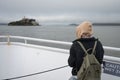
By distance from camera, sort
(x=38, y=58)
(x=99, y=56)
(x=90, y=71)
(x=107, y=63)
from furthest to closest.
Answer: (x=38, y=58)
(x=107, y=63)
(x=99, y=56)
(x=90, y=71)

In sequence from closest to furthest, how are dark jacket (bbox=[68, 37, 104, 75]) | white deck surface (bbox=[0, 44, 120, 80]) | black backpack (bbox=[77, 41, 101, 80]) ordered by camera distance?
black backpack (bbox=[77, 41, 101, 80]), dark jacket (bbox=[68, 37, 104, 75]), white deck surface (bbox=[0, 44, 120, 80])

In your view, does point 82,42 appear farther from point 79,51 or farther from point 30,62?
point 30,62

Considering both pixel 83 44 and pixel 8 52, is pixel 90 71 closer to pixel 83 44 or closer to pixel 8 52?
pixel 83 44

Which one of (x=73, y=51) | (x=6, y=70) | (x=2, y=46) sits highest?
(x=73, y=51)

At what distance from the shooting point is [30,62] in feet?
20.1

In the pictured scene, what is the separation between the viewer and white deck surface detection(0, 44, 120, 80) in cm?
534

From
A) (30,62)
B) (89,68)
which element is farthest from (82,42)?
(30,62)

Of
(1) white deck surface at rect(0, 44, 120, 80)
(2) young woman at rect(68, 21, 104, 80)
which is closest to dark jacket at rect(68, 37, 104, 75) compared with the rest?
(2) young woman at rect(68, 21, 104, 80)

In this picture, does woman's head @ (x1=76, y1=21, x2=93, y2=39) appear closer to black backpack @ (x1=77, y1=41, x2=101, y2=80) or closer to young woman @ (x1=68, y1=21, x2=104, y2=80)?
young woman @ (x1=68, y1=21, x2=104, y2=80)

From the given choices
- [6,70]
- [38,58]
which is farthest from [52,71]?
[6,70]

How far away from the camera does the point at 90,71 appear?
9.91ft

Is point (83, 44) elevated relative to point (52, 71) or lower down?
elevated

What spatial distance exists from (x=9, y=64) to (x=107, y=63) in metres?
3.15

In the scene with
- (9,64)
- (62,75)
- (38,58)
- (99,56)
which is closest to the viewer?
(99,56)
